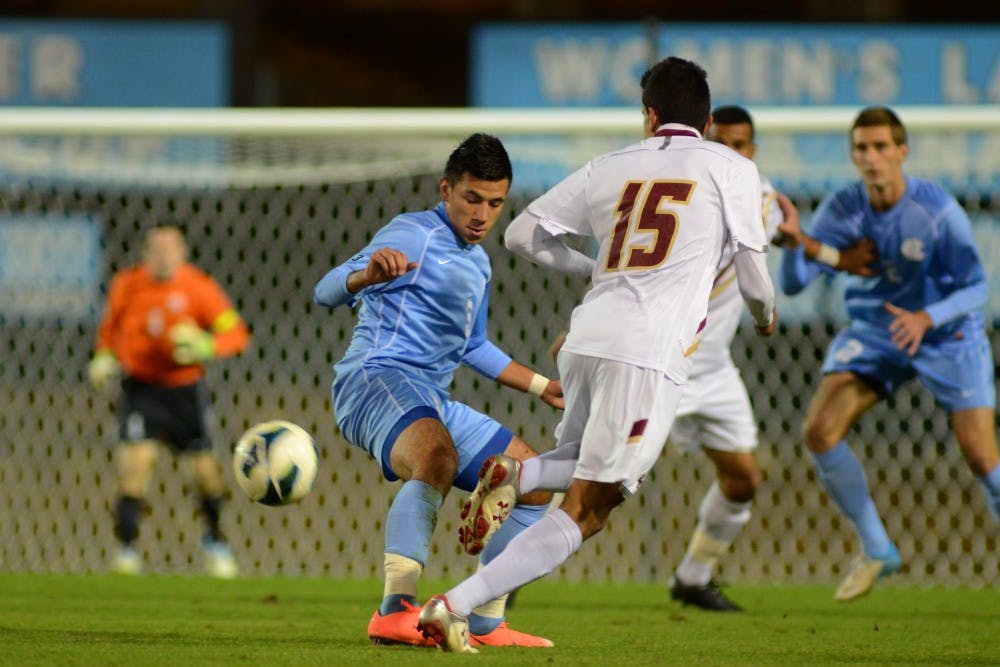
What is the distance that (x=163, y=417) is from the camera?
816cm

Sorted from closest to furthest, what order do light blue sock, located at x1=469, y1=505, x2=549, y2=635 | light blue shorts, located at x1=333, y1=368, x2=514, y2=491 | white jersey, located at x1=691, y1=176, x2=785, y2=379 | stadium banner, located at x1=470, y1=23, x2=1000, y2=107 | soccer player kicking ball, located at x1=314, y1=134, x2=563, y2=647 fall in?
soccer player kicking ball, located at x1=314, y1=134, x2=563, y2=647 < light blue shorts, located at x1=333, y1=368, x2=514, y2=491 < light blue sock, located at x1=469, y1=505, x2=549, y2=635 < white jersey, located at x1=691, y1=176, x2=785, y2=379 < stadium banner, located at x1=470, y1=23, x2=1000, y2=107

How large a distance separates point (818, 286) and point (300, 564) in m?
3.62

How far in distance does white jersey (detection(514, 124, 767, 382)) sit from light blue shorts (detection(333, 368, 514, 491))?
632mm

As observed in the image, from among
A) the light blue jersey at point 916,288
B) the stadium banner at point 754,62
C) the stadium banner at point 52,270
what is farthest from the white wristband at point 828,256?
the stadium banner at point 52,270

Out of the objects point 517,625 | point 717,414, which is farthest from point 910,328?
point 517,625

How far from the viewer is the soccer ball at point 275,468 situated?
4762 millimetres

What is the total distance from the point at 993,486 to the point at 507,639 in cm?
254

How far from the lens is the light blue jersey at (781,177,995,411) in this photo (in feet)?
20.7

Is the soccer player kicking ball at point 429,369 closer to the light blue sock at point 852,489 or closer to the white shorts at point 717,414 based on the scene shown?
the white shorts at point 717,414

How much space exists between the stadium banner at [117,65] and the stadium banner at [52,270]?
78.5 inches

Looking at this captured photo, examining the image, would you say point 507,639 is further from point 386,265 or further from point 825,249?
point 825,249

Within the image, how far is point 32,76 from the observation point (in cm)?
1166

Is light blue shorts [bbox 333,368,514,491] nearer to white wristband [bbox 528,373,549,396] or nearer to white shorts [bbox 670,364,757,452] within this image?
white wristband [bbox 528,373,549,396]

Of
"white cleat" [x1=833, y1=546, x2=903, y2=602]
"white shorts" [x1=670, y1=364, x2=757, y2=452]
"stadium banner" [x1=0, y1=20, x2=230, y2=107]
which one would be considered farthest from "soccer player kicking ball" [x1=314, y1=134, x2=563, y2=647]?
"stadium banner" [x1=0, y1=20, x2=230, y2=107]
